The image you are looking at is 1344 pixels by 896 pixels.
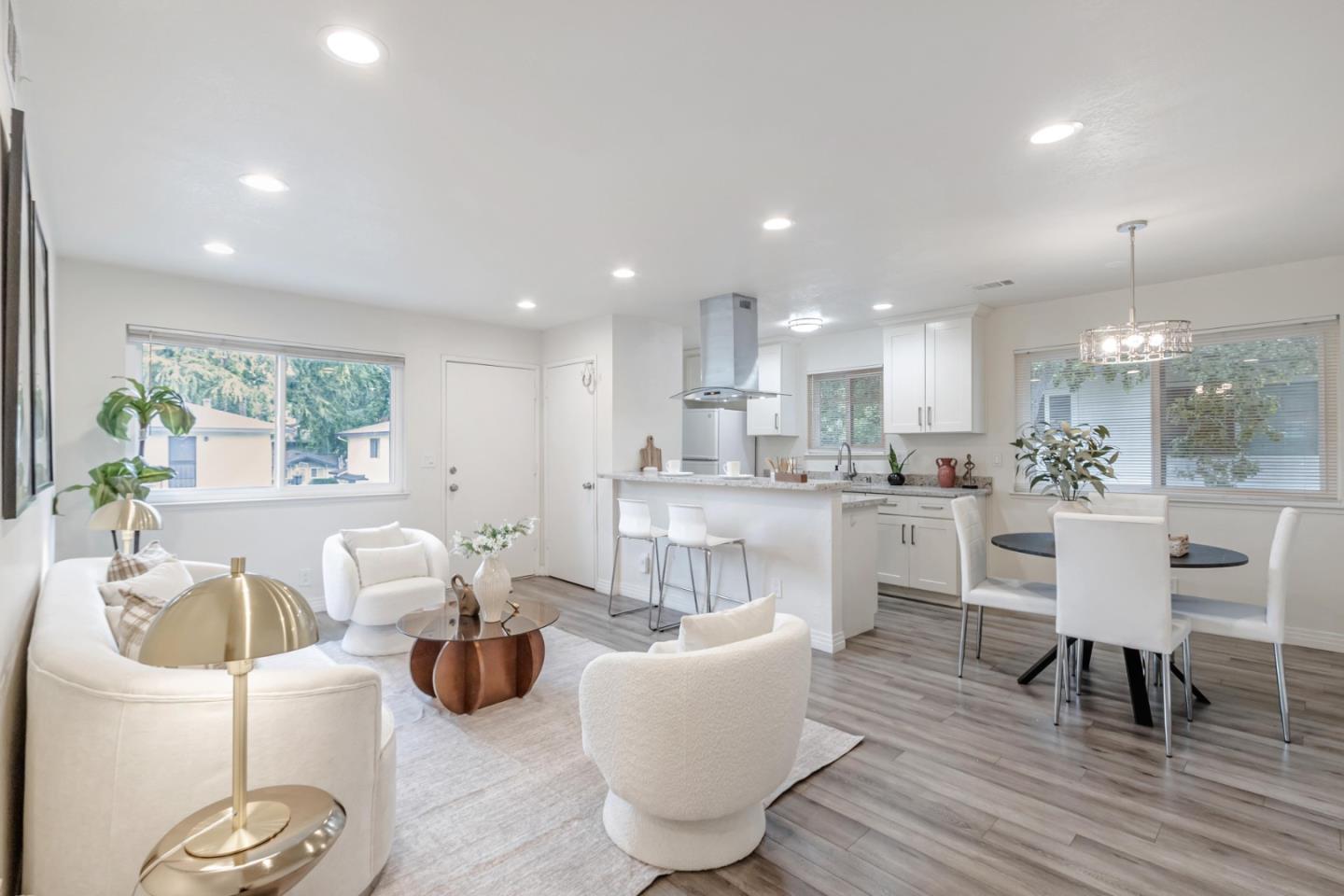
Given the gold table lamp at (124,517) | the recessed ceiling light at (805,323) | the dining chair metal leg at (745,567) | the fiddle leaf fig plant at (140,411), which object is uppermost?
the recessed ceiling light at (805,323)

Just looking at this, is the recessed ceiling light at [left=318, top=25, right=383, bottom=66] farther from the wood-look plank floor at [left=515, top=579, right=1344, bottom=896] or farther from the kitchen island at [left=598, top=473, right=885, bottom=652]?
the kitchen island at [left=598, top=473, right=885, bottom=652]

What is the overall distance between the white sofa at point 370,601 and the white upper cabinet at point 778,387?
3.91 m

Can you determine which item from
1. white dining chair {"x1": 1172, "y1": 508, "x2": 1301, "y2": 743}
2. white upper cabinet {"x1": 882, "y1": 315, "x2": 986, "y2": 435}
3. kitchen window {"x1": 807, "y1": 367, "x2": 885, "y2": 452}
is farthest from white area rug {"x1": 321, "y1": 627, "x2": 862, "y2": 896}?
kitchen window {"x1": 807, "y1": 367, "x2": 885, "y2": 452}

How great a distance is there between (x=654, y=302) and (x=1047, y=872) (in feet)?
14.0

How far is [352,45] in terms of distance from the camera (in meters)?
1.81

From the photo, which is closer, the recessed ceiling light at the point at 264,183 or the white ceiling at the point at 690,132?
the white ceiling at the point at 690,132

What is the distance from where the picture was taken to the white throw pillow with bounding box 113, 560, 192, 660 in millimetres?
2027

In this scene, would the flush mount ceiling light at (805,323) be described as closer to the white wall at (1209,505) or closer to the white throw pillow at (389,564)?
the white wall at (1209,505)

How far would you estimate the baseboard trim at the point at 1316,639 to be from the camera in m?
3.92

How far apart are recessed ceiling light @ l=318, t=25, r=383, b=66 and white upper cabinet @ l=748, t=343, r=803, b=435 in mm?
5112

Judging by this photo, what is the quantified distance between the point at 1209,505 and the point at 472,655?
195 inches

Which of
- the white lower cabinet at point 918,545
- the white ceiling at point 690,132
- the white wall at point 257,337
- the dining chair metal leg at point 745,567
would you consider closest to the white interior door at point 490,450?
the white wall at point 257,337

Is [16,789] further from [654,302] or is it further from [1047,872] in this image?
[654,302]

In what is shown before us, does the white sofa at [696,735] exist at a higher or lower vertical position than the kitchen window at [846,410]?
lower
